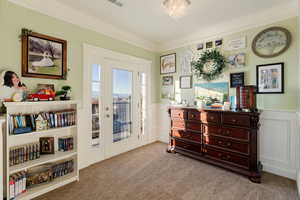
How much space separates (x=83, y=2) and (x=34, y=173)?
2.57 m

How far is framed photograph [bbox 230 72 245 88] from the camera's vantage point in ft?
8.91

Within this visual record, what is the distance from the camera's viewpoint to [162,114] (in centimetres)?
408

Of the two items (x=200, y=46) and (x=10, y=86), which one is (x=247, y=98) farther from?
(x=10, y=86)

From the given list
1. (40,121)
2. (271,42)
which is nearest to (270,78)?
(271,42)

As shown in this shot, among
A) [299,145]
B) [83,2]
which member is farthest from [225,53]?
[83,2]

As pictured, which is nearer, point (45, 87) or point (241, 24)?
point (45, 87)

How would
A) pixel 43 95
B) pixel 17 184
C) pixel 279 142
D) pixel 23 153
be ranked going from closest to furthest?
pixel 17 184 < pixel 23 153 < pixel 43 95 < pixel 279 142

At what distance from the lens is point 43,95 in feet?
6.61

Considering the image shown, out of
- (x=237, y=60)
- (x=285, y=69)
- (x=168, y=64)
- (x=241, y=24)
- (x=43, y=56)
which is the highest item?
(x=241, y=24)

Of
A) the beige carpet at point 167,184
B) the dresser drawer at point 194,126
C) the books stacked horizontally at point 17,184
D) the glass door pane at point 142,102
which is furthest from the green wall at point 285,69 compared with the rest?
the books stacked horizontally at point 17,184

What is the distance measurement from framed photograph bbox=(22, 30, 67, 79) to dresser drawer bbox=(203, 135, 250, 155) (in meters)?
2.66

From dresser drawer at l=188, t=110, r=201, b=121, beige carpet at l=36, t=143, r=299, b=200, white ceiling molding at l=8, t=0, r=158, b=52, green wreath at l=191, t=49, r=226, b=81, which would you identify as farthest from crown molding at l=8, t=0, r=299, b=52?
beige carpet at l=36, t=143, r=299, b=200

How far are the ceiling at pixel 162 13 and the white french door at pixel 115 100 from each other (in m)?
0.63

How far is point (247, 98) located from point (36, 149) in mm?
3117
